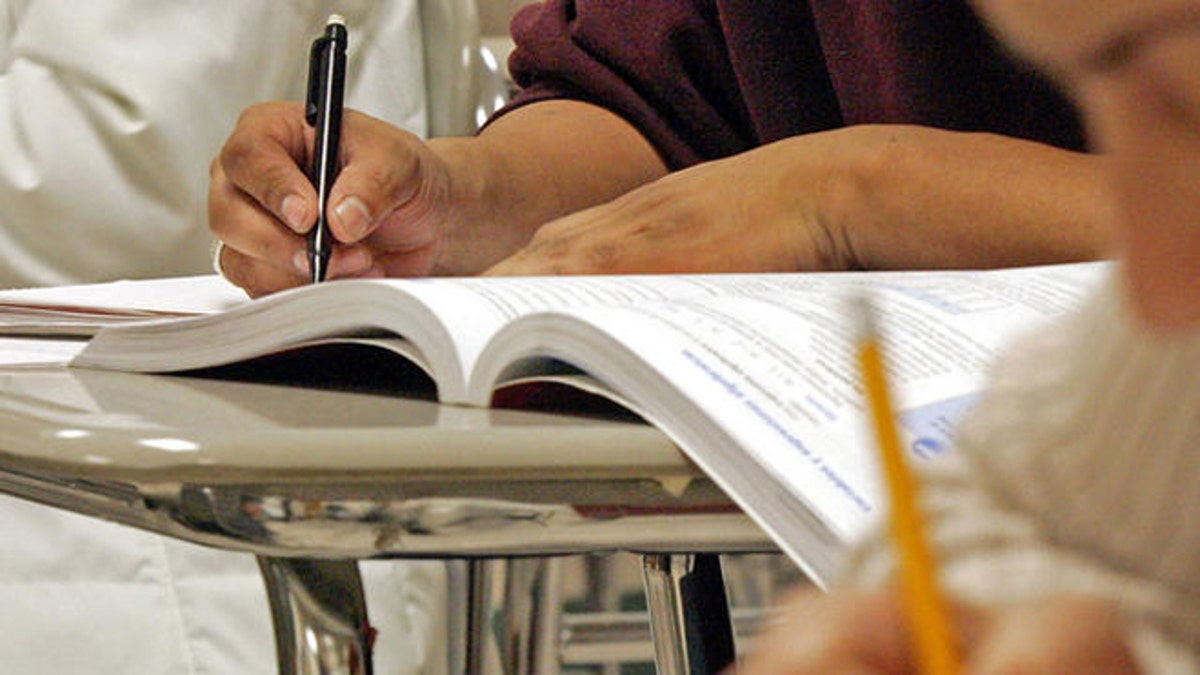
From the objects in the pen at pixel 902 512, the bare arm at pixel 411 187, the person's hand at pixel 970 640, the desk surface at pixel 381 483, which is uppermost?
the bare arm at pixel 411 187

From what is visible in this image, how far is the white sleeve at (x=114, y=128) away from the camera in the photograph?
4.59ft

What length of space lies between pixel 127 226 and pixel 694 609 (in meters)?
0.93

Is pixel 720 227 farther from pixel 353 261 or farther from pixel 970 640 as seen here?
pixel 970 640

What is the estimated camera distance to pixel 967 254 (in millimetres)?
568

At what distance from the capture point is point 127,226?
141 cm

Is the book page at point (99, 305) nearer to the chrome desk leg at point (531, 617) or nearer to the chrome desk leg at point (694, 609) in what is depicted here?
the chrome desk leg at point (694, 609)

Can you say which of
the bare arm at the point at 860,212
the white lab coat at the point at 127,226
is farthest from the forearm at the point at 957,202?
the white lab coat at the point at 127,226

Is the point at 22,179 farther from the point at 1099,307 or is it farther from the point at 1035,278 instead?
the point at 1099,307

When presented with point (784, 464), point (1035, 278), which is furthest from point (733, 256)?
point (784, 464)

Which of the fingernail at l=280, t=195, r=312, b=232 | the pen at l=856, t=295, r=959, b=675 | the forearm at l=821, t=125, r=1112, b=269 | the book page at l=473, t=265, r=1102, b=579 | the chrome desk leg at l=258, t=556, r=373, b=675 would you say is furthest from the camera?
the fingernail at l=280, t=195, r=312, b=232

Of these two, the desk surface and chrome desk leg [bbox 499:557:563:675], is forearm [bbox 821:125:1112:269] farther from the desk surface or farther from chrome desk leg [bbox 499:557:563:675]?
chrome desk leg [bbox 499:557:563:675]

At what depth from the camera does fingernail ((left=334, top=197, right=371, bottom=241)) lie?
745 millimetres

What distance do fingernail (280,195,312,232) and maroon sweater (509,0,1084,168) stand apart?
299 mm

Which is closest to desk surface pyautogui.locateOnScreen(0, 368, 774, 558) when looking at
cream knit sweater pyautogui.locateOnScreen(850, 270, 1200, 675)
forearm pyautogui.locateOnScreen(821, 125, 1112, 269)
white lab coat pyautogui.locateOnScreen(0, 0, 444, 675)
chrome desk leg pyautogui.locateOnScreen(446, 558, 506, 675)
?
cream knit sweater pyautogui.locateOnScreen(850, 270, 1200, 675)
